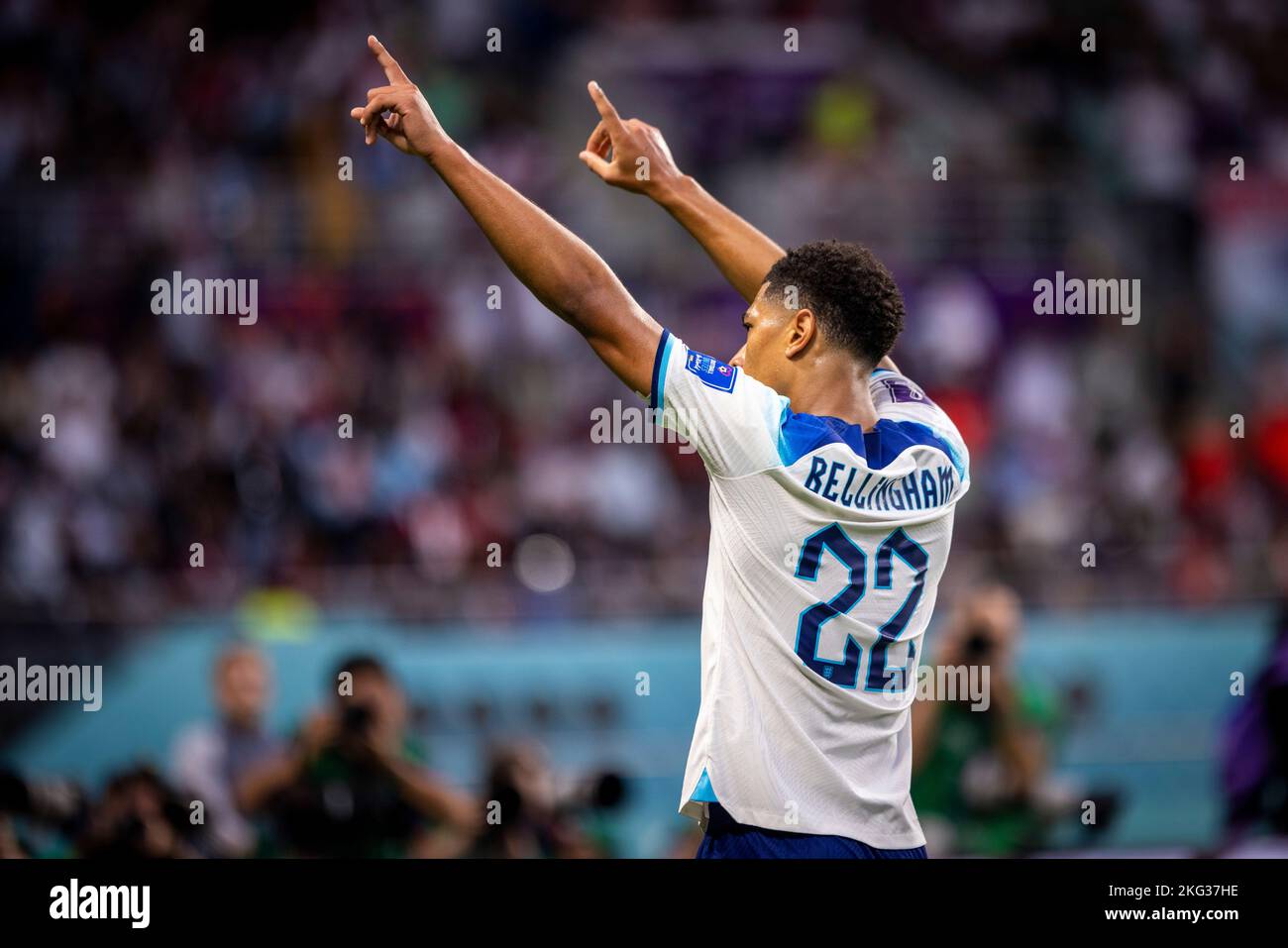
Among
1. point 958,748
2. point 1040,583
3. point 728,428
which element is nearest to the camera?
point 728,428

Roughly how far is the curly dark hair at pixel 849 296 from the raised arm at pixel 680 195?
68 centimetres

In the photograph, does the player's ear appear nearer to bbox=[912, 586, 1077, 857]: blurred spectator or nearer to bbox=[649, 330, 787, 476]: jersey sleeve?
bbox=[649, 330, 787, 476]: jersey sleeve

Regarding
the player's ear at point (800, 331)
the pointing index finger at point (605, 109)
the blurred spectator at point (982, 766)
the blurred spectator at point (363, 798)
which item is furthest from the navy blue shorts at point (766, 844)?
the blurred spectator at point (982, 766)

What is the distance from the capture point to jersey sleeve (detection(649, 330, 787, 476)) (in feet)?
11.4

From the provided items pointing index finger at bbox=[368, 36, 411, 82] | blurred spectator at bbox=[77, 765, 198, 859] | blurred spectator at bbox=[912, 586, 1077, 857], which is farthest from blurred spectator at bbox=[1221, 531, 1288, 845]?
pointing index finger at bbox=[368, 36, 411, 82]

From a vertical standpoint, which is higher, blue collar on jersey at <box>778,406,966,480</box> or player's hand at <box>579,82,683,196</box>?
player's hand at <box>579,82,683,196</box>

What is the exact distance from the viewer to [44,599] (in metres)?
9.00

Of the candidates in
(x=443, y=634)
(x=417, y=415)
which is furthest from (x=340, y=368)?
(x=443, y=634)

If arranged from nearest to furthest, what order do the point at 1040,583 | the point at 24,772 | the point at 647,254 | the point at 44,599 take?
the point at 24,772, the point at 44,599, the point at 1040,583, the point at 647,254

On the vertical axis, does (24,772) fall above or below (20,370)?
below

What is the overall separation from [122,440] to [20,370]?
1.27 meters
